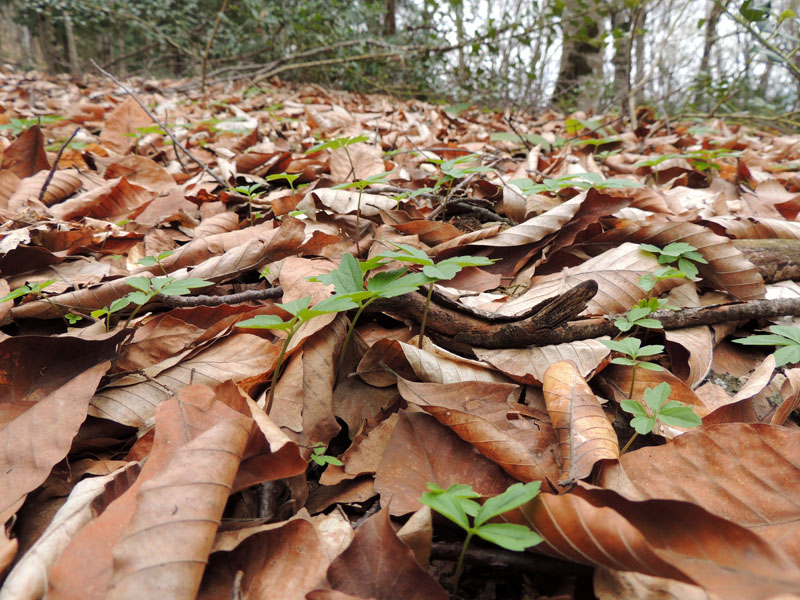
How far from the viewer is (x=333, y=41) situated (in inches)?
274

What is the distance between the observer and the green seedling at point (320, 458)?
0.89 m

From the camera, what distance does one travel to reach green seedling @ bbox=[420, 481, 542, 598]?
63 centimetres

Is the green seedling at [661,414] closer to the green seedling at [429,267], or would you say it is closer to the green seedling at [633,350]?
the green seedling at [633,350]

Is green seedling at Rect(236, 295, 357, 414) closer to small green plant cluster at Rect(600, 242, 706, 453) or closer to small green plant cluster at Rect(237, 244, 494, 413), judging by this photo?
small green plant cluster at Rect(237, 244, 494, 413)

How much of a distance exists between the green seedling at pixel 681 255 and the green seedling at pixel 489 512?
0.99m

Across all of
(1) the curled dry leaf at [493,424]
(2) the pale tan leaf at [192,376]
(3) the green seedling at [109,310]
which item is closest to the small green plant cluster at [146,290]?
Answer: (3) the green seedling at [109,310]

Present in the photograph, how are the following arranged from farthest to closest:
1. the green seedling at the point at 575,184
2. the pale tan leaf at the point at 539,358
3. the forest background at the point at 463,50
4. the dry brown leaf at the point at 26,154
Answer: the forest background at the point at 463,50, the dry brown leaf at the point at 26,154, the green seedling at the point at 575,184, the pale tan leaf at the point at 539,358

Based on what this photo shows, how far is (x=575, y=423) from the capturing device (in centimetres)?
93

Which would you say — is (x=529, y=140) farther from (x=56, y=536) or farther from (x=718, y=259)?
(x=56, y=536)

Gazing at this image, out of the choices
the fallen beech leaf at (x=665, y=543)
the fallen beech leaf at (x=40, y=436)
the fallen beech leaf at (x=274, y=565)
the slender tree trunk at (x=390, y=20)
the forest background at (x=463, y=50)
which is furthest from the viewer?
the slender tree trunk at (x=390, y=20)

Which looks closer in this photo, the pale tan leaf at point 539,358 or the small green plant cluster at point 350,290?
the small green plant cluster at point 350,290

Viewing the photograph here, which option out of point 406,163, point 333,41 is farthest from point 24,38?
point 406,163

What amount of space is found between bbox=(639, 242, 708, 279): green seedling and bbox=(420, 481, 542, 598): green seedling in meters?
0.99

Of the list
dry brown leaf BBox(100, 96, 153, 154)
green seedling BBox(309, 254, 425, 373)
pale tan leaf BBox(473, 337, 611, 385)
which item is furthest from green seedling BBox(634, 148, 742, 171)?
dry brown leaf BBox(100, 96, 153, 154)
